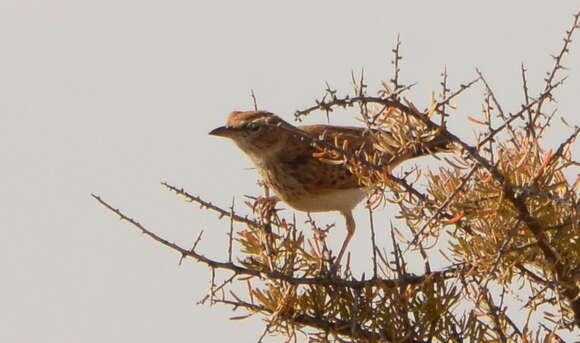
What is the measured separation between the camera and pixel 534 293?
413 centimetres

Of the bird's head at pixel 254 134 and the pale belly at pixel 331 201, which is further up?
the bird's head at pixel 254 134

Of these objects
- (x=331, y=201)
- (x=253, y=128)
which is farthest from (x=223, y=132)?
(x=331, y=201)

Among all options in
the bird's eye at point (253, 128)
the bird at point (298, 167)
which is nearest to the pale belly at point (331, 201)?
the bird at point (298, 167)

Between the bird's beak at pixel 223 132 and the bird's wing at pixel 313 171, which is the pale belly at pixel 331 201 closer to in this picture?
the bird's wing at pixel 313 171

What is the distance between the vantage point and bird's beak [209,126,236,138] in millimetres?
7297

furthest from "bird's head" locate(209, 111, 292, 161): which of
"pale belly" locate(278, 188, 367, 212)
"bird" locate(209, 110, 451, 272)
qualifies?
"pale belly" locate(278, 188, 367, 212)

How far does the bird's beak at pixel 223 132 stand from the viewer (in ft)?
23.9

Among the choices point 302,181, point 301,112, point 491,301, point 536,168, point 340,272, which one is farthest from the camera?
point 302,181

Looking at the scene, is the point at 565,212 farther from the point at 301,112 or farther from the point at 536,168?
the point at 301,112

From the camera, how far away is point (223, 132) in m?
7.42

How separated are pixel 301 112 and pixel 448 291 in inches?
50.1

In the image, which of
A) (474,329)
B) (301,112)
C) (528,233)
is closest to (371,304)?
(474,329)

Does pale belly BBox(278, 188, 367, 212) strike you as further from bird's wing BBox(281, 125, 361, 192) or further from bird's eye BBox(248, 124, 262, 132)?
bird's eye BBox(248, 124, 262, 132)

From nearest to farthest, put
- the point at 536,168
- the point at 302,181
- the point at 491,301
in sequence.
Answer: the point at 536,168, the point at 491,301, the point at 302,181
